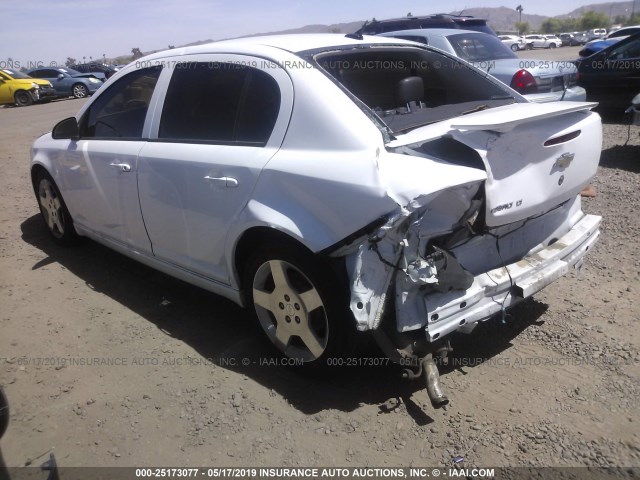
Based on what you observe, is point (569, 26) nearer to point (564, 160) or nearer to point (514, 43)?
point (514, 43)

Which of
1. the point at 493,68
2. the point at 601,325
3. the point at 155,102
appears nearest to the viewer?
the point at 601,325

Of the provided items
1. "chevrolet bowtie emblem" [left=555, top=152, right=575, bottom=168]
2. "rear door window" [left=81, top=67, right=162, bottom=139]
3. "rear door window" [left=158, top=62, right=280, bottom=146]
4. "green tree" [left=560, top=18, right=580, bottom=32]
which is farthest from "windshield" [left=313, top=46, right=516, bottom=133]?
"green tree" [left=560, top=18, right=580, bottom=32]

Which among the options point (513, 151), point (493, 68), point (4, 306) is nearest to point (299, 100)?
point (513, 151)

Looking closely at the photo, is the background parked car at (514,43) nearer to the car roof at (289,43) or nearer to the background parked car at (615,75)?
the background parked car at (615,75)

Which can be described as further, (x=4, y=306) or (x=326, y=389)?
(x=4, y=306)

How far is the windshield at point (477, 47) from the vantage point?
7785mm

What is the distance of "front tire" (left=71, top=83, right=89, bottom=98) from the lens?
23734mm

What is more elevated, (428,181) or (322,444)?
(428,181)

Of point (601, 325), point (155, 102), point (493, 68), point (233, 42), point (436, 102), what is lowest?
point (601, 325)

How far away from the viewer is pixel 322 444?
2.62 meters

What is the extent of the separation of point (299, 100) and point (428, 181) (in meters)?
0.88

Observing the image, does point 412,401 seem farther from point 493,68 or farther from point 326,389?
point 493,68

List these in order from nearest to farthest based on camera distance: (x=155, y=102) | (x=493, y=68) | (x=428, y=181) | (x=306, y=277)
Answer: (x=428, y=181)
(x=306, y=277)
(x=155, y=102)
(x=493, y=68)

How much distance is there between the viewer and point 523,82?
25.5 feet
